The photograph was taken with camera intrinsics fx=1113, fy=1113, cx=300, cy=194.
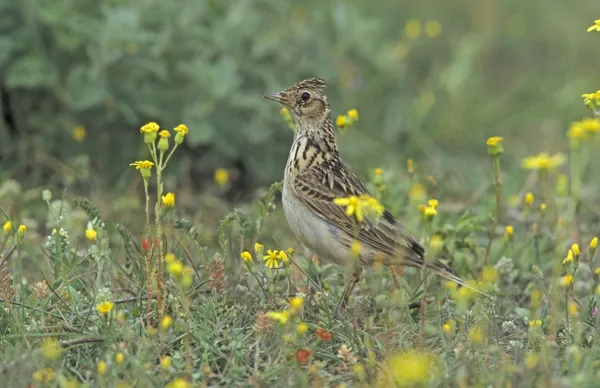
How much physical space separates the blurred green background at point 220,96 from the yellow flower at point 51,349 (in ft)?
10.3

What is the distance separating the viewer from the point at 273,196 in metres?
6.25

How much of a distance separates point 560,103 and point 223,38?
11.8 ft

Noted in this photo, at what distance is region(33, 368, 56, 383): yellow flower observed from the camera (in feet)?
14.9

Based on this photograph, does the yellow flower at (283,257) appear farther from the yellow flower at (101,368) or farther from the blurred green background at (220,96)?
the blurred green background at (220,96)

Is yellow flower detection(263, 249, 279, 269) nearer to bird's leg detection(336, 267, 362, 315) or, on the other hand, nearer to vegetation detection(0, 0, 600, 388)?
vegetation detection(0, 0, 600, 388)

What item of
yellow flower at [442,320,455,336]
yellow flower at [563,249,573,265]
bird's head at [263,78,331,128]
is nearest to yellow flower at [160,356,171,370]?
yellow flower at [442,320,455,336]

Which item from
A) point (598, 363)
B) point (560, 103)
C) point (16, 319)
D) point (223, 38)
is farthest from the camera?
point (560, 103)

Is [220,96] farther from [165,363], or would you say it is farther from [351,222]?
[165,363]

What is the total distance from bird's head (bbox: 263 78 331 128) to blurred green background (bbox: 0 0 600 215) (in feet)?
4.89

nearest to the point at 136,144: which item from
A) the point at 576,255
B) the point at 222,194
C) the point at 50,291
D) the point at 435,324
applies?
the point at 222,194

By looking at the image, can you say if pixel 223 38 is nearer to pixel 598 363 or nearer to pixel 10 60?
pixel 10 60

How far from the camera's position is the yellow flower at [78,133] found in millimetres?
8562

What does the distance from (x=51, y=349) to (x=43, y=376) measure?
0.25 m

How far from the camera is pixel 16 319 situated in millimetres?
5094
